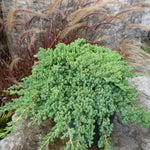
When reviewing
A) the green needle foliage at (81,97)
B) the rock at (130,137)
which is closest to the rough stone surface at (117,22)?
the green needle foliage at (81,97)

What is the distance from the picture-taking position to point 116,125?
129 cm

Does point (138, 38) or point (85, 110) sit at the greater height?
point (85, 110)

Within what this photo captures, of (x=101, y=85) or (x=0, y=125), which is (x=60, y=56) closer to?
(x=101, y=85)

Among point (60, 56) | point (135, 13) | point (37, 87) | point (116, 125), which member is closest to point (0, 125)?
point (37, 87)

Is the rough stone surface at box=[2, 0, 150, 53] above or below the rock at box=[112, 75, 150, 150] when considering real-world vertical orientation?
above

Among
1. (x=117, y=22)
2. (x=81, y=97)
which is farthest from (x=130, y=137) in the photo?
(x=117, y=22)

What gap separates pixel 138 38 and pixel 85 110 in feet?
10.4

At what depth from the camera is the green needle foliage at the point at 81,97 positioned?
886 mm

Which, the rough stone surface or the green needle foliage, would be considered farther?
the rough stone surface

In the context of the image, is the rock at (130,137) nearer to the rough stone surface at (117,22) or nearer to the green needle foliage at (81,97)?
the green needle foliage at (81,97)

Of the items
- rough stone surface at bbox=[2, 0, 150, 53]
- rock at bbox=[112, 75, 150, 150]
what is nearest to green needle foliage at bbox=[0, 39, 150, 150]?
rock at bbox=[112, 75, 150, 150]

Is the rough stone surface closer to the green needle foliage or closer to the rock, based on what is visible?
the green needle foliage

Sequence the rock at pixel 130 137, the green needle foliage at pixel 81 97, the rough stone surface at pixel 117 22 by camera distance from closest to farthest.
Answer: the green needle foliage at pixel 81 97
the rock at pixel 130 137
the rough stone surface at pixel 117 22

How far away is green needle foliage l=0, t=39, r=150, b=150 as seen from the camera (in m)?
0.89
